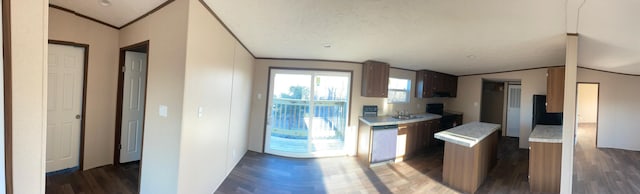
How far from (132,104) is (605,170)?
7.31 metres

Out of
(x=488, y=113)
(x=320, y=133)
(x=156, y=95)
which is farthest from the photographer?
(x=488, y=113)

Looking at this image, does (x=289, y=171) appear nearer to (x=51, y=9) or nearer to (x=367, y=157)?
(x=367, y=157)

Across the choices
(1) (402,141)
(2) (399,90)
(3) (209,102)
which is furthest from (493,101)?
(3) (209,102)

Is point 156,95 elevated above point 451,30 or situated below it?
below

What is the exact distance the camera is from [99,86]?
314 centimetres

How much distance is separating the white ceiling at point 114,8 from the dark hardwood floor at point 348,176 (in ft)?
6.90

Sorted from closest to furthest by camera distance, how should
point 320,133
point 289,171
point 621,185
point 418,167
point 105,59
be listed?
point 105,59, point 621,185, point 289,171, point 418,167, point 320,133

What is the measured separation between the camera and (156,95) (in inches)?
88.6

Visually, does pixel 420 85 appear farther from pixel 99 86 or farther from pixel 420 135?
pixel 99 86

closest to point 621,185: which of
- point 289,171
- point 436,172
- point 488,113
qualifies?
point 436,172

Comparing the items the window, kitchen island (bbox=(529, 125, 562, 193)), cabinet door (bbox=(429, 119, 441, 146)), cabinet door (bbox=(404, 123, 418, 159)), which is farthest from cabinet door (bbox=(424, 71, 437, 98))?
kitchen island (bbox=(529, 125, 562, 193))

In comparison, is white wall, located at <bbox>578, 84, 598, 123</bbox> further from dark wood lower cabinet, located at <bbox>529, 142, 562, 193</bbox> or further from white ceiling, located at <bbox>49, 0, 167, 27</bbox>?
white ceiling, located at <bbox>49, 0, 167, 27</bbox>

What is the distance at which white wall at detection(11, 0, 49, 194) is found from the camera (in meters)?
1.21

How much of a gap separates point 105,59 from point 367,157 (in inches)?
156
